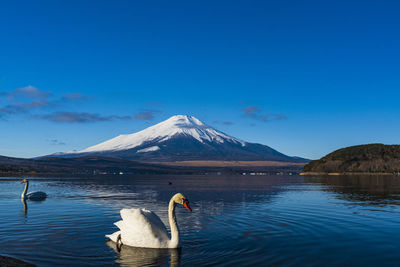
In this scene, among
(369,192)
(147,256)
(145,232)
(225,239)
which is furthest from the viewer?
(369,192)

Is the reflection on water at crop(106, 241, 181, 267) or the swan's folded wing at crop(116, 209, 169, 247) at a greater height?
the swan's folded wing at crop(116, 209, 169, 247)

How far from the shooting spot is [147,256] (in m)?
14.7

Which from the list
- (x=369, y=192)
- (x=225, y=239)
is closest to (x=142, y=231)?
(x=225, y=239)

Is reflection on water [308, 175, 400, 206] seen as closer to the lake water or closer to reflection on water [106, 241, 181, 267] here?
the lake water

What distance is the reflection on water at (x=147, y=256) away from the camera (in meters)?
13.7

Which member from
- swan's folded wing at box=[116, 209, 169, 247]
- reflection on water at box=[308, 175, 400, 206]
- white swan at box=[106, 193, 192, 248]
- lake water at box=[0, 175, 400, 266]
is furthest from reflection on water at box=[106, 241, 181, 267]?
reflection on water at box=[308, 175, 400, 206]

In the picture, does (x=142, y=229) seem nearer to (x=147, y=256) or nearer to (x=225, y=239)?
(x=147, y=256)

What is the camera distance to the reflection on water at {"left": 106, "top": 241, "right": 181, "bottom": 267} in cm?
1370

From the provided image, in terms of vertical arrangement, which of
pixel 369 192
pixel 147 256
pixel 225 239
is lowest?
pixel 147 256

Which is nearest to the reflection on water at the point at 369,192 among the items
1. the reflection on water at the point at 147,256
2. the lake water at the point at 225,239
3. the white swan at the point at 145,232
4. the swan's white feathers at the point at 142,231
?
the lake water at the point at 225,239

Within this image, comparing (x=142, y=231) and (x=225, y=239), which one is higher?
(x=142, y=231)

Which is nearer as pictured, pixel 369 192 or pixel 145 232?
pixel 145 232

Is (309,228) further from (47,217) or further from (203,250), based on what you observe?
(47,217)

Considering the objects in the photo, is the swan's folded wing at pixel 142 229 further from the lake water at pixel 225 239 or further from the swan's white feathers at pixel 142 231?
the lake water at pixel 225 239
